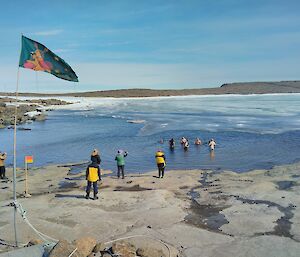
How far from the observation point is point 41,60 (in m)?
10.1

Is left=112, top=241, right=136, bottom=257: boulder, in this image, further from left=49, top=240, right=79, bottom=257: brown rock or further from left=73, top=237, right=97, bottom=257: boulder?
left=49, top=240, right=79, bottom=257: brown rock

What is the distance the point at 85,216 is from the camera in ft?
39.2

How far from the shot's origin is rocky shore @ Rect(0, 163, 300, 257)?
974 cm

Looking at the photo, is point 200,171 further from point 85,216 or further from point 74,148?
point 74,148

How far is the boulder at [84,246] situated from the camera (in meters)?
8.41

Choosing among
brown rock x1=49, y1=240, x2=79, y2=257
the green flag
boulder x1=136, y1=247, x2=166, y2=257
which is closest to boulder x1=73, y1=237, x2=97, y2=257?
brown rock x1=49, y1=240, x2=79, y2=257

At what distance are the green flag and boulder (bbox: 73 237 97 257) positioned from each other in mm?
4008

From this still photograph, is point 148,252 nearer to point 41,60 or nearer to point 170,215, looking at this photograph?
point 170,215

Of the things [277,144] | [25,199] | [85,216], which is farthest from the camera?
[277,144]

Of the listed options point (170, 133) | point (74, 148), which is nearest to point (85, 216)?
point (74, 148)

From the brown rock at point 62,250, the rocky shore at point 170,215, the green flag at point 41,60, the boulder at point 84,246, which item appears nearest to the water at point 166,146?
the rocky shore at point 170,215

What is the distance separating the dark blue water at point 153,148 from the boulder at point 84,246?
1264cm

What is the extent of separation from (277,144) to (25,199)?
2185 cm

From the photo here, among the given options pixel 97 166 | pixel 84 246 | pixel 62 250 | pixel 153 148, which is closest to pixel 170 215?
pixel 97 166
